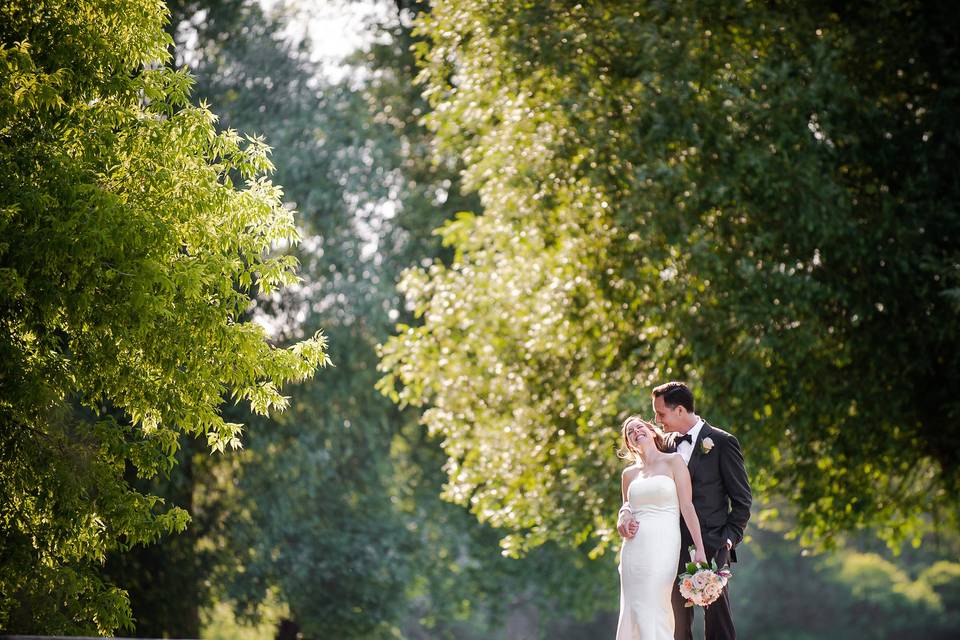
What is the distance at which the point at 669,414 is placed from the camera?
7656mm

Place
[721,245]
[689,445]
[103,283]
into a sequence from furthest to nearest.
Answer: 1. [721,245]
2. [103,283]
3. [689,445]

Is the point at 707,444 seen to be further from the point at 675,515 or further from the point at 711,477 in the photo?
the point at 675,515

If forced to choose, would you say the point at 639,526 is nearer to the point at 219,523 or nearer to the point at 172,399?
the point at 172,399

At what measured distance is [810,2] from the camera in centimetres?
1547

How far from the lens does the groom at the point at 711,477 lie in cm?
755

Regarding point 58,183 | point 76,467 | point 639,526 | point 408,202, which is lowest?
point 639,526

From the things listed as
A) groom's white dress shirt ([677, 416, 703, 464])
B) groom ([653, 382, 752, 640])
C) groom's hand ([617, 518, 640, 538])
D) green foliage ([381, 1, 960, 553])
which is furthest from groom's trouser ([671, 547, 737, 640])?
green foliage ([381, 1, 960, 553])

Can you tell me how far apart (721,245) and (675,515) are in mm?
6327

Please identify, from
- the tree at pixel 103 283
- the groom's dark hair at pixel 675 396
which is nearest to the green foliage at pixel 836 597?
the tree at pixel 103 283

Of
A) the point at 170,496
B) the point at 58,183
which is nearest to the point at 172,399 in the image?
the point at 58,183

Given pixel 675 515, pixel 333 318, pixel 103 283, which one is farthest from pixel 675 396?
pixel 333 318

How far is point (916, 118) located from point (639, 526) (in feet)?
28.9

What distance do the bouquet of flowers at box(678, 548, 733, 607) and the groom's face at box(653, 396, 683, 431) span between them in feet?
2.87

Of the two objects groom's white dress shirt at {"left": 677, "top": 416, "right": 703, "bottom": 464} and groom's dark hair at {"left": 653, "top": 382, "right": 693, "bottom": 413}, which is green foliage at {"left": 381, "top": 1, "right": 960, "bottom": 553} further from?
groom's dark hair at {"left": 653, "top": 382, "right": 693, "bottom": 413}
